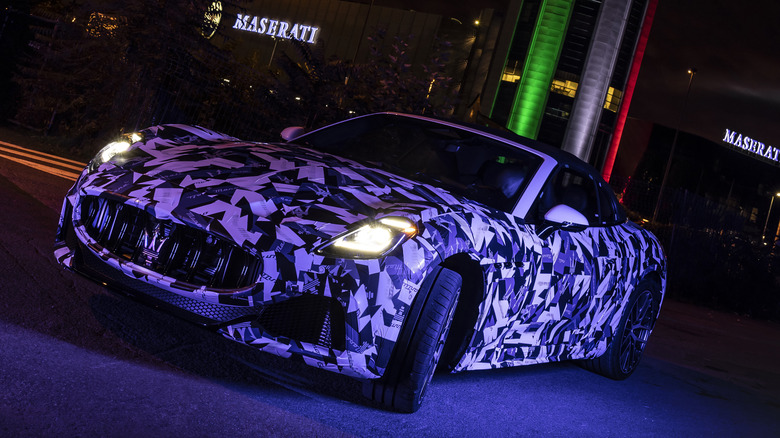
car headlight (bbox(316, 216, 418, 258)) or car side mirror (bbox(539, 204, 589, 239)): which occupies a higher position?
car side mirror (bbox(539, 204, 589, 239))

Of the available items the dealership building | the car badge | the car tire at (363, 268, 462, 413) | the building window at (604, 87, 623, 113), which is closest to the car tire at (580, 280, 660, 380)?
the car tire at (363, 268, 462, 413)

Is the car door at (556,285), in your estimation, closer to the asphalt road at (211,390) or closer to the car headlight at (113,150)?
the asphalt road at (211,390)

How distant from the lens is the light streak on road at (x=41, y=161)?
31.1 feet

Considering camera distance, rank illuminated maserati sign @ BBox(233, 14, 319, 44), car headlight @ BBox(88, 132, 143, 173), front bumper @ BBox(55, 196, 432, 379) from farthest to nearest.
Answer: illuminated maserati sign @ BBox(233, 14, 319, 44), car headlight @ BBox(88, 132, 143, 173), front bumper @ BBox(55, 196, 432, 379)

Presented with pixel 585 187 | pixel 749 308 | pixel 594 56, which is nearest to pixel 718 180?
pixel 594 56

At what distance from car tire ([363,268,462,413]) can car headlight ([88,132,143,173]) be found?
1836 millimetres

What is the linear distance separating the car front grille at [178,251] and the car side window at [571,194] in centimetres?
198

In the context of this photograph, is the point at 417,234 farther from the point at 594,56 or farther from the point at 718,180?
the point at 718,180

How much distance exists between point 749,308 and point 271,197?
14.1 metres

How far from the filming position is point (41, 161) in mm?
10312

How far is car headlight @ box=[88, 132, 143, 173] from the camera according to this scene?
3.91 metres

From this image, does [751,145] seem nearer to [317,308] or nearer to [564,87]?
[564,87]

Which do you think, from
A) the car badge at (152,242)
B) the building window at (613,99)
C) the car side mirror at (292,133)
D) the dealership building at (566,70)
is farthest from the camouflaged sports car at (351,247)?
the building window at (613,99)

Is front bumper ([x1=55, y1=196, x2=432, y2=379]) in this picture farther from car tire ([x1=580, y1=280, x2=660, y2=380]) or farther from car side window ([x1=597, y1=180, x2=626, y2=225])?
car tire ([x1=580, y1=280, x2=660, y2=380])
